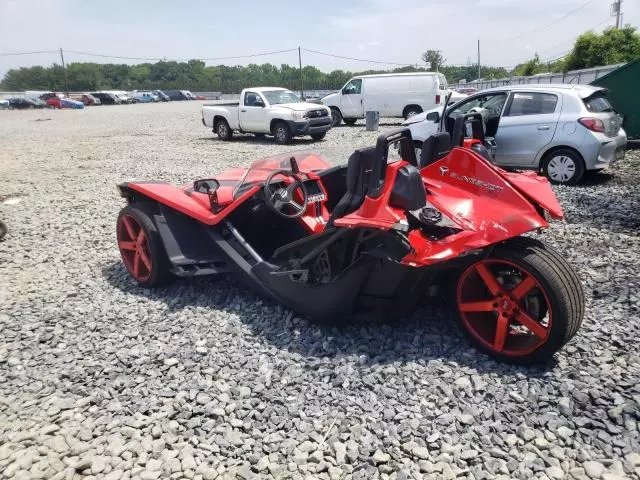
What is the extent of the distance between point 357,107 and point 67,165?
39.0 ft

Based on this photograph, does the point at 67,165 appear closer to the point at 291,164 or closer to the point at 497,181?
the point at 291,164

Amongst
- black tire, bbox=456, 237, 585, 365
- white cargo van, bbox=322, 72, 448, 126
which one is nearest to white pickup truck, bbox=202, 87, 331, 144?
white cargo van, bbox=322, 72, 448, 126

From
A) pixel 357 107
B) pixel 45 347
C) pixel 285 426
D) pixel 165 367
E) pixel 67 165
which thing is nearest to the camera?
pixel 285 426

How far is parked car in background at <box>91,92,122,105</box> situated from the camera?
56.6 meters

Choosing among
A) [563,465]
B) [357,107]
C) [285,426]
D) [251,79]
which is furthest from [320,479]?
[251,79]

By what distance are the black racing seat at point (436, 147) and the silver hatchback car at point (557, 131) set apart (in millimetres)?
4578

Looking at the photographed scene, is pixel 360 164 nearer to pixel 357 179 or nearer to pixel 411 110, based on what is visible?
pixel 357 179

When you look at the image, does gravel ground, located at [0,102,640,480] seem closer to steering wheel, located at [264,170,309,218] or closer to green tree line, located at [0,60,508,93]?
steering wheel, located at [264,170,309,218]

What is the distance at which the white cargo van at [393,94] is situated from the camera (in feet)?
61.5

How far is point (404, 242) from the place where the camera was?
2.83m

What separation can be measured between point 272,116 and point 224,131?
264 centimetres

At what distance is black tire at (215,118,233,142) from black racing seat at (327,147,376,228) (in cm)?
1527

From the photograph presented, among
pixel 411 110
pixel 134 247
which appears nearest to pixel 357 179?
pixel 134 247

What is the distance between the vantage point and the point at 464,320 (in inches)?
123
